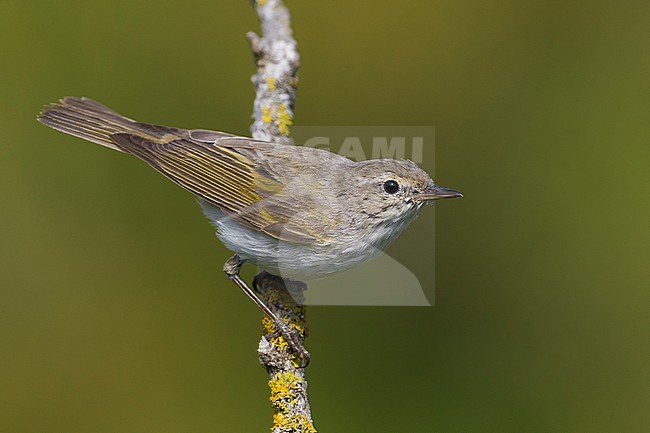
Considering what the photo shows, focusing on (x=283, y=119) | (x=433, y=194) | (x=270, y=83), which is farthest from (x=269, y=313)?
(x=270, y=83)

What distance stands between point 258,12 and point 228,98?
3.78 feet

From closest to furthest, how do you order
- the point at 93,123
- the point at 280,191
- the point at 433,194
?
the point at 433,194
the point at 280,191
the point at 93,123

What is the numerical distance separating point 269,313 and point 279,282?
33 cm

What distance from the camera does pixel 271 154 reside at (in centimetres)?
427

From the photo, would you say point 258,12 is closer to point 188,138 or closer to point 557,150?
point 188,138

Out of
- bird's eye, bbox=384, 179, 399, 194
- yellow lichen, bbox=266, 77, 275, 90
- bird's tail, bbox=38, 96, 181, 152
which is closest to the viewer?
bird's eye, bbox=384, 179, 399, 194

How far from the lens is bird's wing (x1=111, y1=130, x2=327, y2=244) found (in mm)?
4012

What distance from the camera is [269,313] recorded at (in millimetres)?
3906

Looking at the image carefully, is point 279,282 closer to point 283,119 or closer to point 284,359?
point 284,359

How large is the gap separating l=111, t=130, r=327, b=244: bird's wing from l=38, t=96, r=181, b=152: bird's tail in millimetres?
71

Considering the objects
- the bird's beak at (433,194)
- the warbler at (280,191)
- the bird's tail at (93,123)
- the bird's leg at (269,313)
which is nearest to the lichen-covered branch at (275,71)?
the warbler at (280,191)

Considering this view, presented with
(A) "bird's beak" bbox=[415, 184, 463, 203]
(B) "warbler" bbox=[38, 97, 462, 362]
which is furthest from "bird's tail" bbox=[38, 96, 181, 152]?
(A) "bird's beak" bbox=[415, 184, 463, 203]

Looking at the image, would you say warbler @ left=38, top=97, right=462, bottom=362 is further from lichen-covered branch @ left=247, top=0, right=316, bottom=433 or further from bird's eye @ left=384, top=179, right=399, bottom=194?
lichen-covered branch @ left=247, top=0, right=316, bottom=433

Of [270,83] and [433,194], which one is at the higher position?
[270,83]
